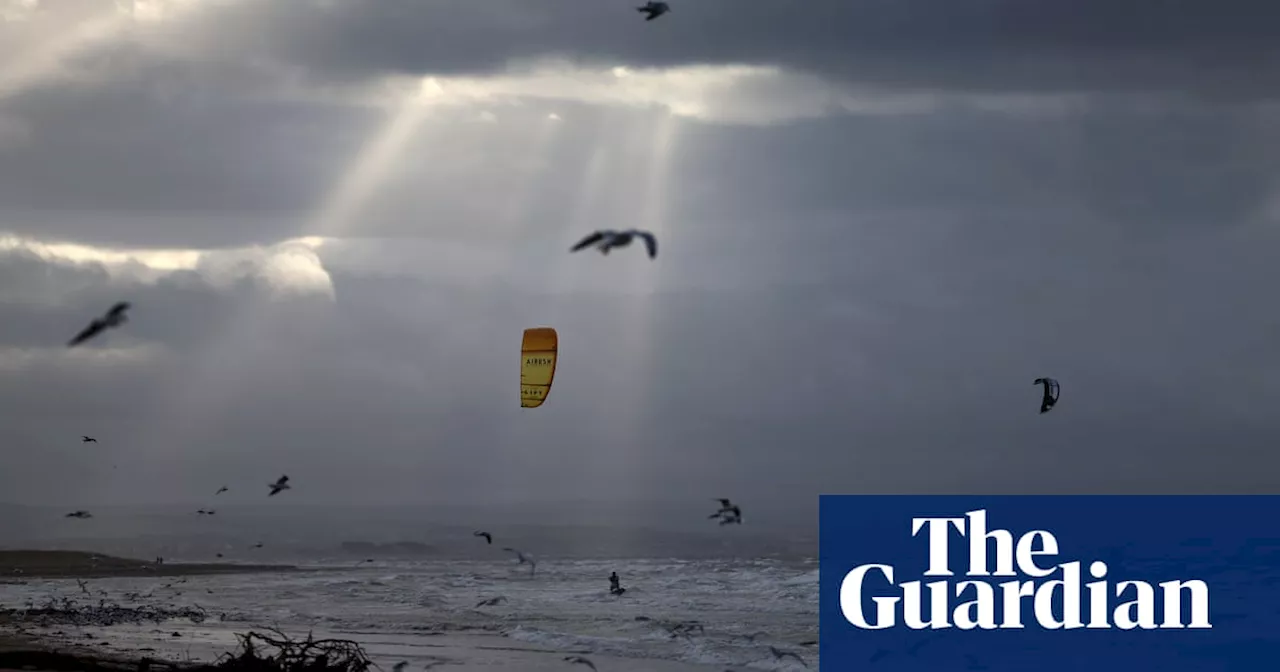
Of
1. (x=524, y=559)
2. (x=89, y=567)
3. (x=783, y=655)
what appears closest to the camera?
(x=783, y=655)

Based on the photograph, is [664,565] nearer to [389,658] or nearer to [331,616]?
[331,616]

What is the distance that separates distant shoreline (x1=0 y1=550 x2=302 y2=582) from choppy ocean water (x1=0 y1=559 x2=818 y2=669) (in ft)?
10.4

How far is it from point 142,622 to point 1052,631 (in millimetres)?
20987

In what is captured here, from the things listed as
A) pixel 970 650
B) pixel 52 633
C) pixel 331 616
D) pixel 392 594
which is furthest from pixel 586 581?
pixel 52 633

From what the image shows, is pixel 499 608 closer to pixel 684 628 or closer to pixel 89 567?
pixel 684 628

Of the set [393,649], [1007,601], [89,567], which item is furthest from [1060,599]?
[89,567]

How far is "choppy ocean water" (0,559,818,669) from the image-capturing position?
1286 inches

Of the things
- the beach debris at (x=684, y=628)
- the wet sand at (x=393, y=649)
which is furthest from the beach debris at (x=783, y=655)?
the beach debris at (x=684, y=628)

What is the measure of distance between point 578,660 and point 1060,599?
2359 cm

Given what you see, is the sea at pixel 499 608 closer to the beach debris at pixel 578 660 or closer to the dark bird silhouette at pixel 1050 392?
the beach debris at pixel 578 660

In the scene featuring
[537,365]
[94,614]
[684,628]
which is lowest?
[94,614]

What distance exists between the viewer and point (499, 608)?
42719mm

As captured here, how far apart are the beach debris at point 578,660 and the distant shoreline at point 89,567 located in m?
28.4

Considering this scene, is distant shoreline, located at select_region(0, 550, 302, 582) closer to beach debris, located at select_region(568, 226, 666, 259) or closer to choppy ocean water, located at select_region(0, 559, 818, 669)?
choppy ocean water, located at select_region(0, 559, 818, 669)
